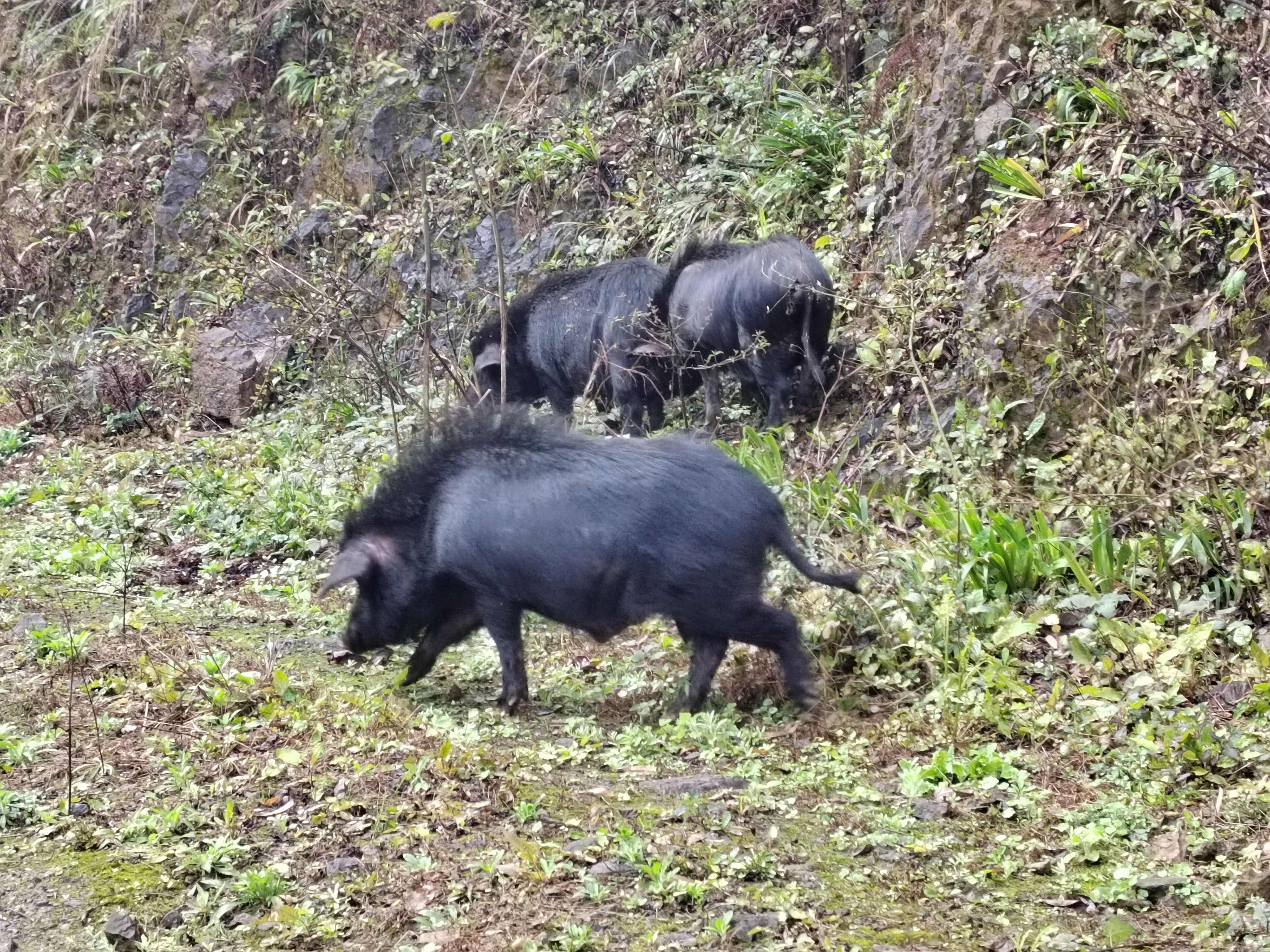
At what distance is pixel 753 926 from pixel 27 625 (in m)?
4.38

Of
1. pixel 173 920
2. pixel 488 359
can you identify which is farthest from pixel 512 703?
pixel 488 359

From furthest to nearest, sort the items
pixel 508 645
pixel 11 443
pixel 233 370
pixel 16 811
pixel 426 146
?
pixel 426 146 < pixel 233 370 < pixel 11 443 < pixel 508 645 < pixel 16 811

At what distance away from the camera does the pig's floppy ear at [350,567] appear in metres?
5.47

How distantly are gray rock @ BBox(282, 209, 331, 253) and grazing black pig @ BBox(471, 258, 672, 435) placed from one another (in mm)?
3789

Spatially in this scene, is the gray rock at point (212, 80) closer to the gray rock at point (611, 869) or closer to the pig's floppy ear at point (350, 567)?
the pig's floppy ear at point (350, 567)

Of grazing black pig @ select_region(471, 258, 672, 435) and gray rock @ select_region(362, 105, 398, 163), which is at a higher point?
gray rock @ select_region(362, 105, 398, 163)

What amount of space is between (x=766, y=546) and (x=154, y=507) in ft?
17.4

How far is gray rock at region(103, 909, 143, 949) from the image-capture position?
3.27m

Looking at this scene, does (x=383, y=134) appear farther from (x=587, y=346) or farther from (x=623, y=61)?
(x=587, y=346)

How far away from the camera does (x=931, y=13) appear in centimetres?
952

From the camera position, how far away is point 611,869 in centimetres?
361

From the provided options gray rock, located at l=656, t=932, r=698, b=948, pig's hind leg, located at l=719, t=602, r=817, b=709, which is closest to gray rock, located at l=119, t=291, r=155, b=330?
pig's hind leg, located at l=719, t=602, r=817, b=709

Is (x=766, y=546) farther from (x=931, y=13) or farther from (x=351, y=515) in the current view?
(x=931, y=13)

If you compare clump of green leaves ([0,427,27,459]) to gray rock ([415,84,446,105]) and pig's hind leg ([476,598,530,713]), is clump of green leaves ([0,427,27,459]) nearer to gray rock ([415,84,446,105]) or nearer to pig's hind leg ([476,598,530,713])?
gray rock ([415,84,446,105])
